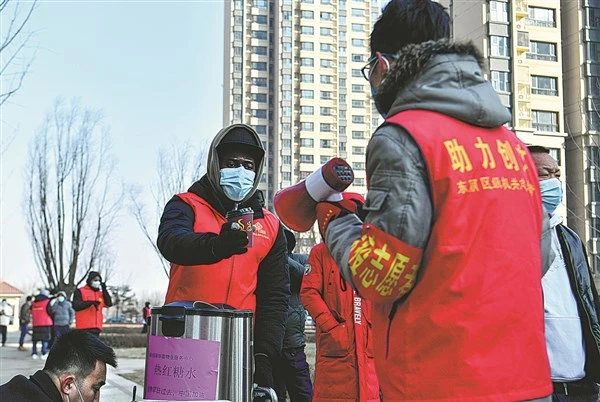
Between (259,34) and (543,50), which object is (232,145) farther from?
(259,34)

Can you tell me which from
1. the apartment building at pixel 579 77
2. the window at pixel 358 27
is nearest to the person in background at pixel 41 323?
the apartment building at pixel 579 77

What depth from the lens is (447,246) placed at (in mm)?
2369

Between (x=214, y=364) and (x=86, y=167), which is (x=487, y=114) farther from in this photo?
(x=86, y=167)

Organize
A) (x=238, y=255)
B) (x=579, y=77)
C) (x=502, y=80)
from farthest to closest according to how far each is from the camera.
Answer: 1. (x=579, y=77)
2. (x=502, y=80)
3. (x=238, y=255)

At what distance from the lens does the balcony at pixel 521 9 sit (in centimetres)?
5222

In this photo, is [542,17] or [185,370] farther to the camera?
[542,17]

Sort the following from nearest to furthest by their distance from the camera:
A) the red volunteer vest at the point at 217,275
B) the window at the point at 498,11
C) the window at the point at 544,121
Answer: the red volunteer vest at the point at 217,275 < the window at the point at 544,121 < the window at the point at 498,11

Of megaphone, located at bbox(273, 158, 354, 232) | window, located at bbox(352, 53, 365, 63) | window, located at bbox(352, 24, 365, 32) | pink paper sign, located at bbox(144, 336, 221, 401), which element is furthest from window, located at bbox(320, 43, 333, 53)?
megaphone, located at bbox(273, 158, 354, 232)

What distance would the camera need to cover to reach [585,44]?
52031 millimetres

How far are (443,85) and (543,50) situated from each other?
53268mm

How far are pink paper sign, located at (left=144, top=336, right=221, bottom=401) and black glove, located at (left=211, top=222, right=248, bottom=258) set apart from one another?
37 cm

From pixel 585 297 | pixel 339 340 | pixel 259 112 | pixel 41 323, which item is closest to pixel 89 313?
pixel 41 323

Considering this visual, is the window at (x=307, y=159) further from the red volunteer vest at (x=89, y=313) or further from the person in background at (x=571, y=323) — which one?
the person in background at (x=571, y=323)

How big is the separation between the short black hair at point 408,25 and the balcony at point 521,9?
171 ft
